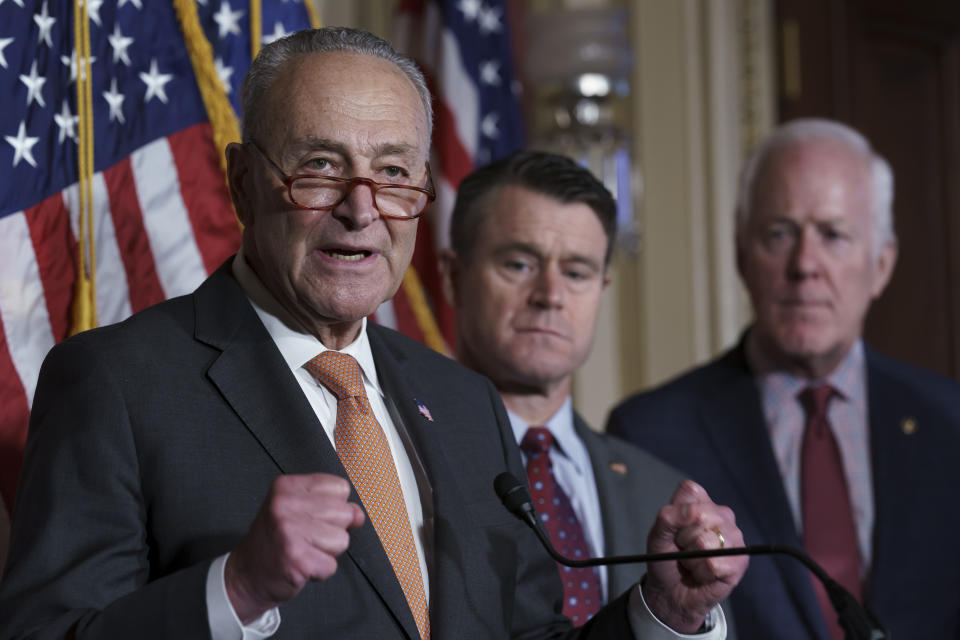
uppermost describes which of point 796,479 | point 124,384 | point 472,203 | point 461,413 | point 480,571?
point 472,203

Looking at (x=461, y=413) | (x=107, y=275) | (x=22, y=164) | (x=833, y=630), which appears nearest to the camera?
(x=461, y=413)

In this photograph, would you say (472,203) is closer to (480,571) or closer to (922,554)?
(480,571)

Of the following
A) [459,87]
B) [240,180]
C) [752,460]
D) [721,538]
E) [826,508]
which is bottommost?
[826,508]

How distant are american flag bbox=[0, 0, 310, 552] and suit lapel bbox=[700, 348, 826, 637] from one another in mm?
1303

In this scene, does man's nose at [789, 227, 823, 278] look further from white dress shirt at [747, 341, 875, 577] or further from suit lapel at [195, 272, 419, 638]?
suit lapel at [195, 272, 419, 638]

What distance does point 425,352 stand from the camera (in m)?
1.92

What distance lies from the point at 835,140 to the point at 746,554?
196 cm


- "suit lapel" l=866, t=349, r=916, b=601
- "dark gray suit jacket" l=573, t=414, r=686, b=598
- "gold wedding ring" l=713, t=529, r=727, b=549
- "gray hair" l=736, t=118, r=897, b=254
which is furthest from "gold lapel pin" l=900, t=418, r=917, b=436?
"gold wedding ring" l=713, t=529, r=727, b=549

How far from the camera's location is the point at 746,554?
1522mm

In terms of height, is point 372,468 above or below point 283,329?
below

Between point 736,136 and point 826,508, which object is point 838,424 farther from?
point 736,136

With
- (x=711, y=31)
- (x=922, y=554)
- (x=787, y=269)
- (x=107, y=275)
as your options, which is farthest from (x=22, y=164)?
(x=711, y=31)

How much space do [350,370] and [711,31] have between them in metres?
3.85

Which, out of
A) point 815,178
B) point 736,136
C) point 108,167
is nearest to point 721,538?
point 108,167
